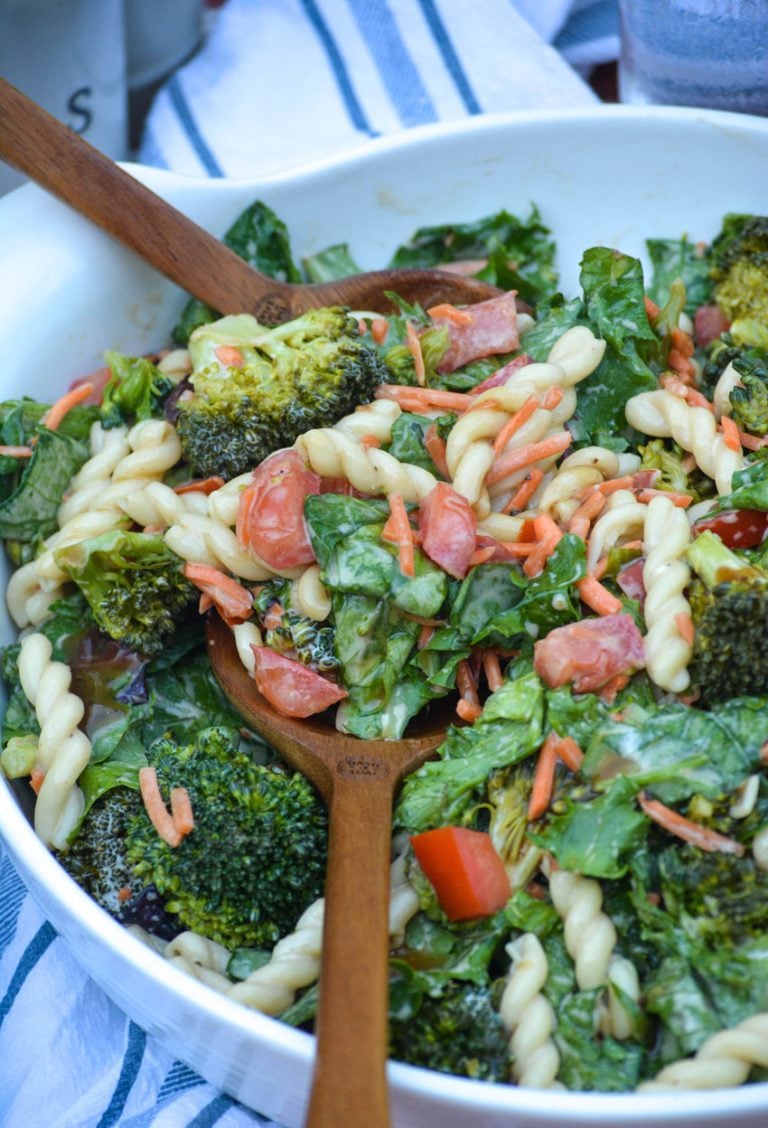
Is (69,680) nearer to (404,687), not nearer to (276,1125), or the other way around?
(404,687)

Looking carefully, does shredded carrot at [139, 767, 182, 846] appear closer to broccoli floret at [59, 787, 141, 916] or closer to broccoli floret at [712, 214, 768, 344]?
broccoli floret at [59, 787, 141, 916]

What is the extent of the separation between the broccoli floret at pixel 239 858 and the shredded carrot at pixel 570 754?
1.53ft

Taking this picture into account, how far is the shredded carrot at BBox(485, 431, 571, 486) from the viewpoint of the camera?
7.48ft

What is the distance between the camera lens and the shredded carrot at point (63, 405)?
262cm

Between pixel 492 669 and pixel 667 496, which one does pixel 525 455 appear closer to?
pixel 667 496

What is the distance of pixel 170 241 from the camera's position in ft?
9.11

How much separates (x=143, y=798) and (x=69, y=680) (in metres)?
0.29

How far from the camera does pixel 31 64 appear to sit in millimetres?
3189

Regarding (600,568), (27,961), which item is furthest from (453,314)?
(27,961)

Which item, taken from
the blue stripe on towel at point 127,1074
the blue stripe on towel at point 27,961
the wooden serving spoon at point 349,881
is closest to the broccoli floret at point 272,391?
the wooden serving spoon at point 349,881

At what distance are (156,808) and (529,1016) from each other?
28.7 inches

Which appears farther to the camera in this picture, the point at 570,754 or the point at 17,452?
the point at 17,452

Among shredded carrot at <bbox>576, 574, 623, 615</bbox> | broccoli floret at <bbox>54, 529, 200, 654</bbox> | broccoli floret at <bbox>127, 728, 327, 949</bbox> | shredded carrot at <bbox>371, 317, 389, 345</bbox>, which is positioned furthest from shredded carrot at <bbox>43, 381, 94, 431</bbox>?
shredded carrot at <bbox>576, 574, 623, 615</bbox>

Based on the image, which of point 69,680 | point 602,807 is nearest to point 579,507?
point 602,807
